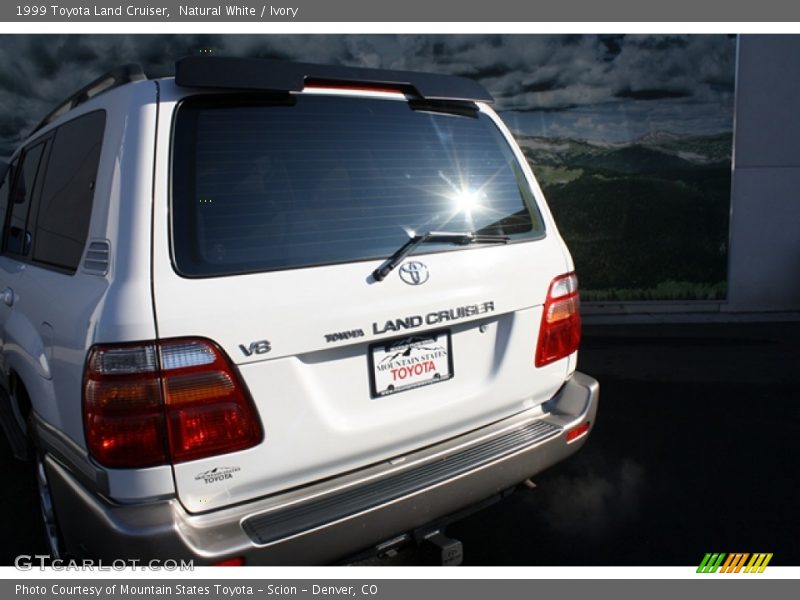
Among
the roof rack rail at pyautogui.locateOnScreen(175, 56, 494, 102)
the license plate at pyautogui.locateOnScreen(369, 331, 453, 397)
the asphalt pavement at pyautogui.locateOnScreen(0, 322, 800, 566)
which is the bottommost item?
the asphalt pavement at pyautogui.locateOnScreen(0, 322, 800, 566)

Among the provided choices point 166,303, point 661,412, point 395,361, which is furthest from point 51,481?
point 661,412

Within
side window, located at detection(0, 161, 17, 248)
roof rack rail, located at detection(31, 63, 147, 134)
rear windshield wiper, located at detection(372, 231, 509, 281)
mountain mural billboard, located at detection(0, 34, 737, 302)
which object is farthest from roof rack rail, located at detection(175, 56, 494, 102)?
mountain mural billboard, located at detection(0, 34, 737, 302)

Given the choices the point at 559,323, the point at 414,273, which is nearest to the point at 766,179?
the point at 559,323

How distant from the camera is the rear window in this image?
6.51 feet

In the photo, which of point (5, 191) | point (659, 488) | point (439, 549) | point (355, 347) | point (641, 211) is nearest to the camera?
point (355, 347)

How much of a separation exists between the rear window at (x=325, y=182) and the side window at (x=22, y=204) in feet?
4.67

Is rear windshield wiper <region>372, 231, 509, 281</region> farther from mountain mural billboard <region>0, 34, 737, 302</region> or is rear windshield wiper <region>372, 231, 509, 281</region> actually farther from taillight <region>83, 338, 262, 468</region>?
mountain mural billboard <region>0, 34, 737, 302</region>

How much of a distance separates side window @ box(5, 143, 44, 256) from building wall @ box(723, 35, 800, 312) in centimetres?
767

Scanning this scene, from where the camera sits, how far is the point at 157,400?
72.4 inches

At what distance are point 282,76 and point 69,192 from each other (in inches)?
38.4

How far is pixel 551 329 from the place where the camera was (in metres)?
2.70

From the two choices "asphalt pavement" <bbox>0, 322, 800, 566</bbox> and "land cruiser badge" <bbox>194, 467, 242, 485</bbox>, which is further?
"asphalt pavement" <bbox>0, 322, 800, 566</bbox>

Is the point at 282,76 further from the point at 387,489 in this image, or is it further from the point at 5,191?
the point at 5,191

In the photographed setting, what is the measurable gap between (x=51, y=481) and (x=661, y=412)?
4.02 m
